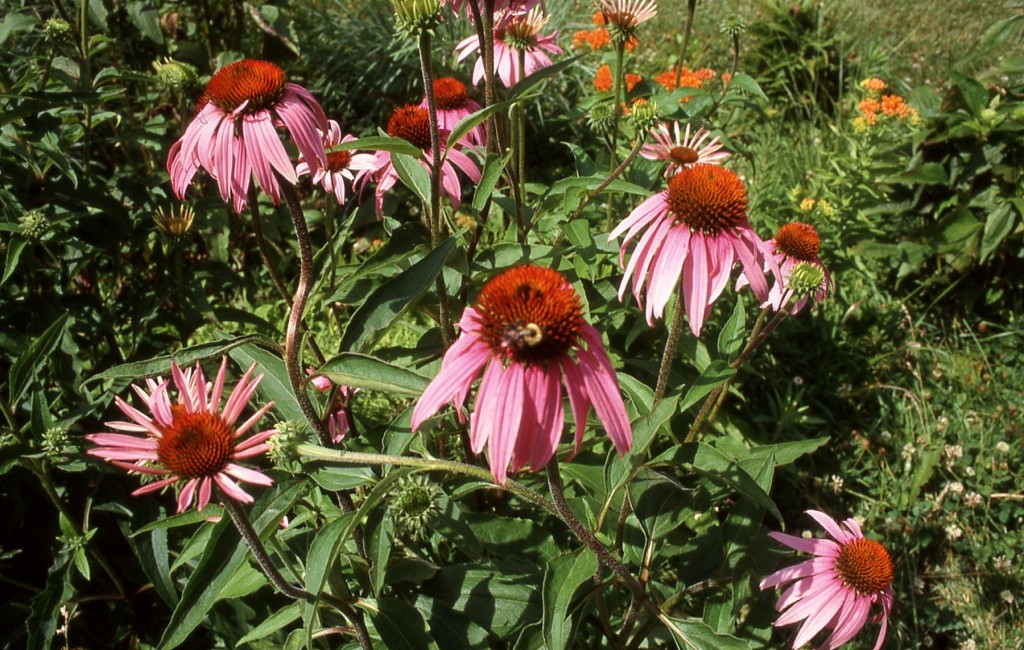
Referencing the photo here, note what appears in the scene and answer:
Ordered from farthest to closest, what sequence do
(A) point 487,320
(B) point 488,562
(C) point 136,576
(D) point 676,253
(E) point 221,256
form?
→ (E) point 221,256 → (C) point 136,576 → (B) point 488,562 → (D) point 676,253 → (A) point 487,320

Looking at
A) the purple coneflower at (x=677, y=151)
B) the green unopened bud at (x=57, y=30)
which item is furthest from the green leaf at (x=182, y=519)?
the green unopened bud at (x=57, y=30)

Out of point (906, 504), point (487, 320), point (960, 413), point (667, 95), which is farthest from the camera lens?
point (960, 413)

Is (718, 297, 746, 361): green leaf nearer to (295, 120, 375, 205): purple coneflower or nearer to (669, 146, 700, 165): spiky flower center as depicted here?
(669, 146, 700, 165): spiky flower center

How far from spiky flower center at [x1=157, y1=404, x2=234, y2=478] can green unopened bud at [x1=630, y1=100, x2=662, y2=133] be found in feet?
3.89

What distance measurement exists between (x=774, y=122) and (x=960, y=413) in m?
1.74

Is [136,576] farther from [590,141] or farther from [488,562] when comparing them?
[590,141]

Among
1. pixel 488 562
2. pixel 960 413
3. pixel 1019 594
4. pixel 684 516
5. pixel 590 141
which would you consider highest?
pixel 590 141

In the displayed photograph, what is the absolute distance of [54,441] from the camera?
1.42 m

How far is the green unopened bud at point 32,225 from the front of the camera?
1636mm

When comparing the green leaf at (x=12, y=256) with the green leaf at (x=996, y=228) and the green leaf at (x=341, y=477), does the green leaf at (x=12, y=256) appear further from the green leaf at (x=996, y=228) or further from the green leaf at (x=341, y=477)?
the green leaf at (x=996, y=228)

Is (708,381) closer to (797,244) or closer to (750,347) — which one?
(750,347)

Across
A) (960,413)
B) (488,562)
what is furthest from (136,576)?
(960,413)

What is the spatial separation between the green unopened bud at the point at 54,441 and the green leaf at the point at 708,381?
1.11m

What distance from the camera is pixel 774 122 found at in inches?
143
